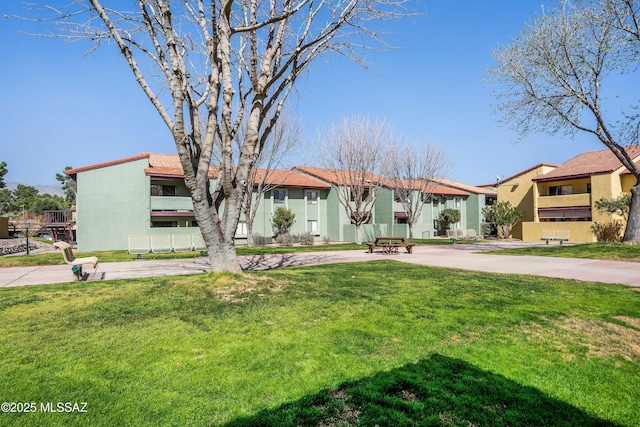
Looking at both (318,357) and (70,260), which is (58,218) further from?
(318,357)

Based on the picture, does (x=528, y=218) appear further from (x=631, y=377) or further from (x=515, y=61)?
(x=631, y=377)

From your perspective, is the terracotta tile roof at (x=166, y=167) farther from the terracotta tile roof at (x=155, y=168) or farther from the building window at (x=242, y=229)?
the building window at (x=242, y=229)

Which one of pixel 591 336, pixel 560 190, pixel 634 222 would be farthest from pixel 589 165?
pixel 591 336

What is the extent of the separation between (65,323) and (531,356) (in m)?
6.31

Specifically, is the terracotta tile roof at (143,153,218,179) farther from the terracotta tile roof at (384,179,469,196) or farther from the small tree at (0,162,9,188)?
the small tree at (0,162,9,188)

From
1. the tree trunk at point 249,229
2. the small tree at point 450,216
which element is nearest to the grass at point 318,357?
the tree trunk at point 249,229

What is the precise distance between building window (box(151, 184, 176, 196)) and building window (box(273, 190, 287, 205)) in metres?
8.98

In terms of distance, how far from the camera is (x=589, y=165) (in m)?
33.5

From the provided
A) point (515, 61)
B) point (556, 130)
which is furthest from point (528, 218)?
point (515, 61)

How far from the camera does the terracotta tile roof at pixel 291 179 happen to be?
33.1m

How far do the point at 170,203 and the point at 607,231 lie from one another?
1422 inches

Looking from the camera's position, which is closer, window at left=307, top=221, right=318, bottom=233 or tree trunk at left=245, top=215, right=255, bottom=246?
tree trunk at left=245, top=215, right=255, bottom=246

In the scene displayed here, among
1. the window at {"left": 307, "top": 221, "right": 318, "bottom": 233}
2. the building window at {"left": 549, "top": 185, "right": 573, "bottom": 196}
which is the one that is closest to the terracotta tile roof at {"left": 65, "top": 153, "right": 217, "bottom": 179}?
the window at {"left": 307, "top": 221, "right": 318, "bottom": 233}

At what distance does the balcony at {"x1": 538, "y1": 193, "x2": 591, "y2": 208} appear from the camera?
106ft
